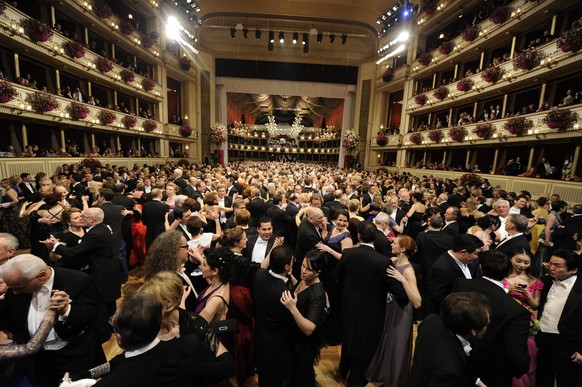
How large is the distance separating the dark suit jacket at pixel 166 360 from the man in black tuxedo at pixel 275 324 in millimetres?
Result: 677

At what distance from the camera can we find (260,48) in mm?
23250

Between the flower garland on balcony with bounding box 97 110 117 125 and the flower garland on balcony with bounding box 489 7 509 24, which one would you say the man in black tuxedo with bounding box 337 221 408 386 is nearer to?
the flower garland on balcony with bounding box 97 110 117 125

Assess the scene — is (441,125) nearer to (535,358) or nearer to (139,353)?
(535,358)

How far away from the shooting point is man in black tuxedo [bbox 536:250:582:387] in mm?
2285

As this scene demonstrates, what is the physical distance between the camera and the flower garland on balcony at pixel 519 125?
10364 mm

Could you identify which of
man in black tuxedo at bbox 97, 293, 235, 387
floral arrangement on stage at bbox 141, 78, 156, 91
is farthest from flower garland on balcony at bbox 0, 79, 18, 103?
man in black tuxedo at bbox 97, 293, 235, 387

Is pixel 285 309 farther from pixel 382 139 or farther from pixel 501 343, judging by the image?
pixel 382 139

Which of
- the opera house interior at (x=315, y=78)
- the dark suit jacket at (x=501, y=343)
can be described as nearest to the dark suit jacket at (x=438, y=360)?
the dark suit jacket at (x=501, y=343)

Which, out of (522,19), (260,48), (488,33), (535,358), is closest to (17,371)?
(535,358)

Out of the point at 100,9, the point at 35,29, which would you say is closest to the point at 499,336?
the point at 35,29

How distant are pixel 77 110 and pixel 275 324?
44.1 ft

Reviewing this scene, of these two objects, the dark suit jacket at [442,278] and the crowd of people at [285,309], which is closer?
the crowd of people at [285,309]

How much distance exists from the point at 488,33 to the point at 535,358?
587 inches

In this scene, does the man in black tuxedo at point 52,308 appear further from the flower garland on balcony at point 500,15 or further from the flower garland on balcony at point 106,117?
the flower garland on balcony at point 500,15
